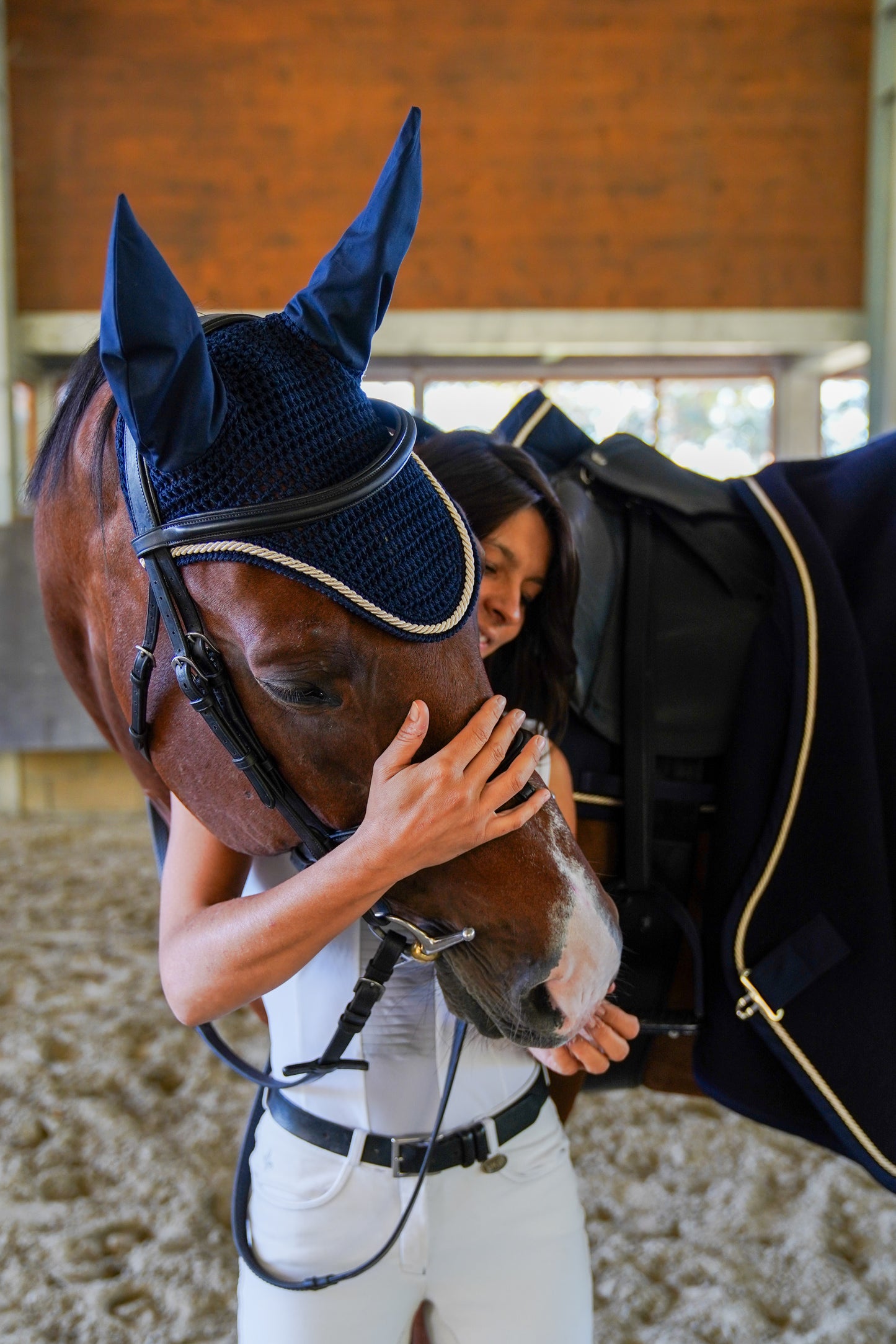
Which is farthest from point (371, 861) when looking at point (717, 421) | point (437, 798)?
point (717, 421)

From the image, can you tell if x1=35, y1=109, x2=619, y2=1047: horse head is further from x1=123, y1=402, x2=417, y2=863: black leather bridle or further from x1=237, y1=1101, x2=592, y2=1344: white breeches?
x1=237, y1=1101, x2=592, y2=1344: white breeches

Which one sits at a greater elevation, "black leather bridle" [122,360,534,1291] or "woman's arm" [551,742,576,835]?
"black leather bridle" [122,360,534,1291]

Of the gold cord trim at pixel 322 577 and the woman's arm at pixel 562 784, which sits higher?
the gold cord trim at pixel 322 577

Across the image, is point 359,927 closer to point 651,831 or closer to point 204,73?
point 651,831

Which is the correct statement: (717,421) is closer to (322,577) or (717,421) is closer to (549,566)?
(549,566)

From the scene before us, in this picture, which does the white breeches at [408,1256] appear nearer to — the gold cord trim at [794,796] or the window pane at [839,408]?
the gold cord trim at [794,796]

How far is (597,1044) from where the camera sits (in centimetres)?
86

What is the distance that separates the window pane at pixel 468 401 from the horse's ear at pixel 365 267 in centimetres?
515

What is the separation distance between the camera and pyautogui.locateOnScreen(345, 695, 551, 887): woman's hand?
577mm

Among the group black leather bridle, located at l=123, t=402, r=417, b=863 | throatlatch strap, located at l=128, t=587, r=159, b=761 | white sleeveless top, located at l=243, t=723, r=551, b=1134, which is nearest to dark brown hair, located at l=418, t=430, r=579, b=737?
white sleeveless top, located at l=243, t=723, r=551, b=1134

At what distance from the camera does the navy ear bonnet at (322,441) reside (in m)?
0.59

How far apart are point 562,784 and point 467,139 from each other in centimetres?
536

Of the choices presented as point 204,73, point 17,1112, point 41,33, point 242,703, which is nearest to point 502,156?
point 204,73

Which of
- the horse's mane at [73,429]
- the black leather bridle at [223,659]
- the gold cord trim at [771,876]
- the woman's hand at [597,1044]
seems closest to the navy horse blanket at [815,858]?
the gold cord trim at [771,876]
